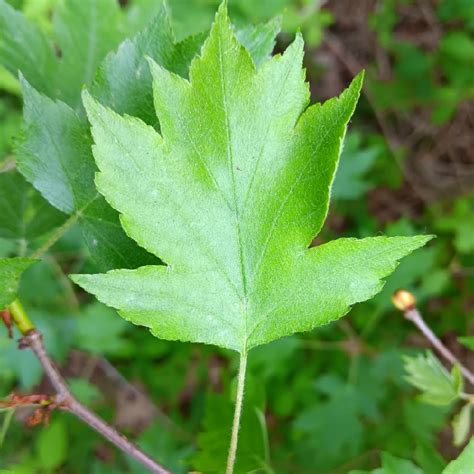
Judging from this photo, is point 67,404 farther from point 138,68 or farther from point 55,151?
point 138,68

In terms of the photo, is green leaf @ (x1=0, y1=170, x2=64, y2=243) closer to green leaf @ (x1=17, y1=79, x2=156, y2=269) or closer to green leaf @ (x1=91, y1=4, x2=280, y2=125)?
green leaf @ (x1=17, y1=79, x2=156, y2=269)

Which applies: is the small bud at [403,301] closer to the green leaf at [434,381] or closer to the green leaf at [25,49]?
the green leaf at [434,381]

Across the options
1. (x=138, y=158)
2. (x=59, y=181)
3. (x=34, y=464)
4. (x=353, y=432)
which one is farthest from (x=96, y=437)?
(x=138, y=158)

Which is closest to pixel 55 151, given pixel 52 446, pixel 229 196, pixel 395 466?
pixel 229 196

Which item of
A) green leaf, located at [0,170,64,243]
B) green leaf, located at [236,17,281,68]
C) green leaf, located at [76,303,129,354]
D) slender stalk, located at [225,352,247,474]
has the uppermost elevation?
green leaf, located at [236,17,281,68]

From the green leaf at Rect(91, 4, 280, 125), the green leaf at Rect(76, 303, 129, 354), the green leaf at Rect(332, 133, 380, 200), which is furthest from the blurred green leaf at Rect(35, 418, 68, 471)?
the green leaf at Rect(91, 4, 280, 125)
